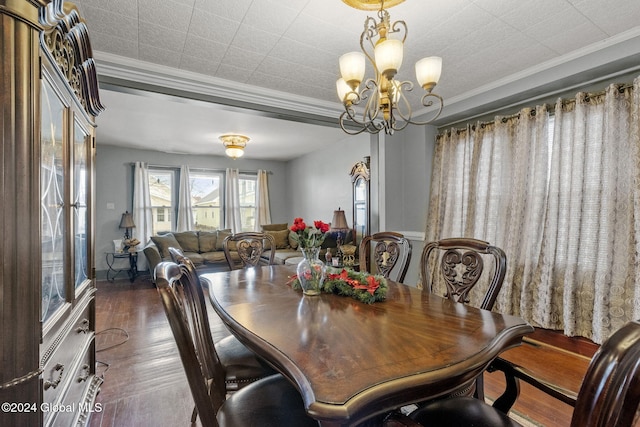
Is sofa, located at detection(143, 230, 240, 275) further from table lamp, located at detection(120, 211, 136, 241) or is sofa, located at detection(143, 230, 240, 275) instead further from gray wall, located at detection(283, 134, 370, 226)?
gray wall, located at detection(283, 134, 370, 226)

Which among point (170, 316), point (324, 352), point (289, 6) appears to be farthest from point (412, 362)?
point (289, 6)

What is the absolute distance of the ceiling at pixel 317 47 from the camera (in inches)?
77.3

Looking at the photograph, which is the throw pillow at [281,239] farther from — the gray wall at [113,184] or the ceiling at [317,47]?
the ceiling at [317,47]

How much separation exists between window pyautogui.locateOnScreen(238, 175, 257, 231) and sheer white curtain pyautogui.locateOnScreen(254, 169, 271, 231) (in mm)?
110

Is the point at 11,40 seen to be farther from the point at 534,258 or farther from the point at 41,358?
the point at 534,258

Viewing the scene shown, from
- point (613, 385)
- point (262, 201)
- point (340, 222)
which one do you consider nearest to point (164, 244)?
point (262, 201)

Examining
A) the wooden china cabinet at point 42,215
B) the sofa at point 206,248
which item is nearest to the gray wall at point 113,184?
the sofa at point 206,248

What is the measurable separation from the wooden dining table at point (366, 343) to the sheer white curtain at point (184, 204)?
18.2 ft

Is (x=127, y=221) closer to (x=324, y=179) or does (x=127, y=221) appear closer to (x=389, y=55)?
(x=324, y=179)

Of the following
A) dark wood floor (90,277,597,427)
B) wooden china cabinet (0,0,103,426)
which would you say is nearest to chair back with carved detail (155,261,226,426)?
wooden china cabinet (0,0,103,426)

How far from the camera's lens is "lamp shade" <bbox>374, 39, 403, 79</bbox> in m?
1.62

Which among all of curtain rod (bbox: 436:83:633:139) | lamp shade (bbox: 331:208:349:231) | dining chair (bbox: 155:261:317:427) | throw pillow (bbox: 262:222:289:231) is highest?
curtain rod (bbox: 436:83:633:139)

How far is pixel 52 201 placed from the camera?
119cm

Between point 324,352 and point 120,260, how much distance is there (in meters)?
6.33
